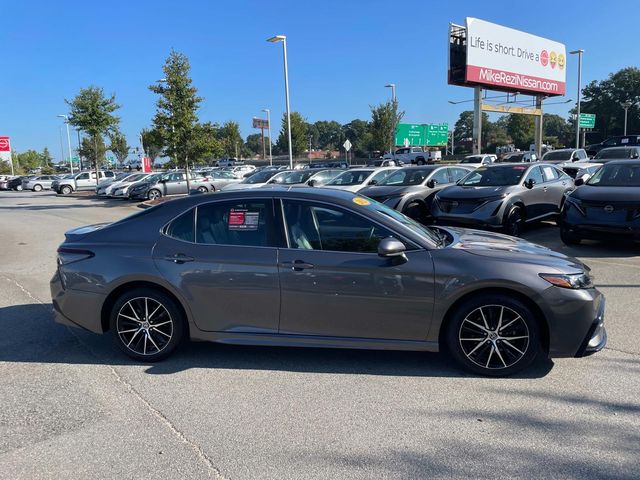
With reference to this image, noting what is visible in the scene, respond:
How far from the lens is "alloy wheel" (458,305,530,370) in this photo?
3938 mm

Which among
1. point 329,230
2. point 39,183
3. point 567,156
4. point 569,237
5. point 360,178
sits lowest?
point 569,237

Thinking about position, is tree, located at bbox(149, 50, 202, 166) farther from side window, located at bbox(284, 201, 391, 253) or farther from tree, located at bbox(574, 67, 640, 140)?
tree, located at bbox(574, 67, 640, 140)

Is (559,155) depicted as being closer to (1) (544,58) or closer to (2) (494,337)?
(1) (544,58)

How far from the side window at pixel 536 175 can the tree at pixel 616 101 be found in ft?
268

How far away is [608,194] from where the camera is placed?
8594 mm

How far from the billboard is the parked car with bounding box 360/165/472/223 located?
661 inches

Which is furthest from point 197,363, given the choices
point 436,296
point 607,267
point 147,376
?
point 607,267

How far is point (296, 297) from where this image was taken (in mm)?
4078

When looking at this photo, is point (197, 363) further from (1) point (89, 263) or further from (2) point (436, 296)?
(2) point (436, 296)

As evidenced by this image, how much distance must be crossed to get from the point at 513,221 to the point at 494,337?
6.84 meters

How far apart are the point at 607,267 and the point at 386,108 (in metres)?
41.3

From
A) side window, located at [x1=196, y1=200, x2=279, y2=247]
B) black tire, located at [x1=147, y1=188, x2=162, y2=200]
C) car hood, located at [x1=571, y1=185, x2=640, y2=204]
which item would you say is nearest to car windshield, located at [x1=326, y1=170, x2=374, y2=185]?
car hood, located at [x1=571, y1=185, x2=640, y2=204]

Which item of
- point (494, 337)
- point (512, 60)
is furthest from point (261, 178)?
point (512, 60)

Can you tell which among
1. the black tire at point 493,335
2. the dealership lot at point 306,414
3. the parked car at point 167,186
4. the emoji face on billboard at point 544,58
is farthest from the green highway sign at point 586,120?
the black tire at point 493,335
